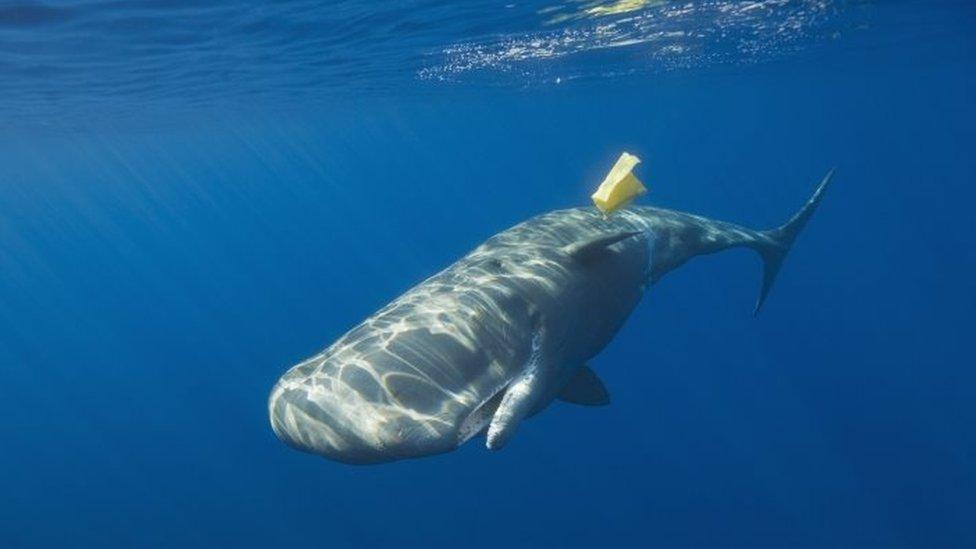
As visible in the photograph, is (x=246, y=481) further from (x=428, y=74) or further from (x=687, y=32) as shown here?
(x=687, y=32)

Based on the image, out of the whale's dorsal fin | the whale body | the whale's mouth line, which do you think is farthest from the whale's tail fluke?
the whale's mouth line

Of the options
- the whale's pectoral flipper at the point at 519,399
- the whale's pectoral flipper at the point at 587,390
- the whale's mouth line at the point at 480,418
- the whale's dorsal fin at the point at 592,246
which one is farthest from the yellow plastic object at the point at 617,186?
the whale's mouth line at the point at 480,418

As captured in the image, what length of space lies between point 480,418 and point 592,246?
2535 millimetres

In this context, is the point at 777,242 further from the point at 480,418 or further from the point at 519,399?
the point at 480,418

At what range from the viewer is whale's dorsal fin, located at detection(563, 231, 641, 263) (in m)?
6.94

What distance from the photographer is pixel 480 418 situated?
17.3ft

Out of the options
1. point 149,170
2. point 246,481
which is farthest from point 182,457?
point 149,170

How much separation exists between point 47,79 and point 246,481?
17.1 metres

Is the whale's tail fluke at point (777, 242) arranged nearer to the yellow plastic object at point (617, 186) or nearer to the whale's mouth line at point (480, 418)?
the yellow plastic object at point (617, 186)

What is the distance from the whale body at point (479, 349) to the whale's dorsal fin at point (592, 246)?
17 mm

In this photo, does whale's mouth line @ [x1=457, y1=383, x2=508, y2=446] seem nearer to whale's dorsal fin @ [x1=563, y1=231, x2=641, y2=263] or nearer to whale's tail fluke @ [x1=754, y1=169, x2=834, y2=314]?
whale's dorsal fin @ [x1=563, y1=231, x2=641, y2=263]

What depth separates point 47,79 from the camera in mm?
21672

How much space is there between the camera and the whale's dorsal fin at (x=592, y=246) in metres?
6.94

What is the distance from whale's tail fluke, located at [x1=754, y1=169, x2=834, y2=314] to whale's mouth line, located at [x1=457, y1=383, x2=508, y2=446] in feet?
25.8
